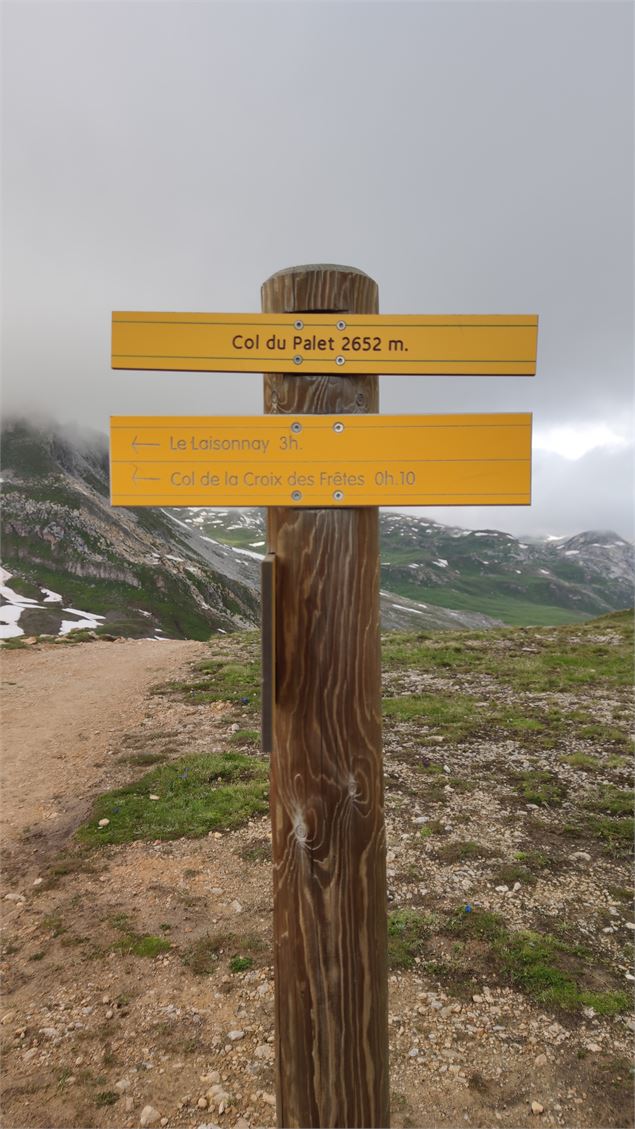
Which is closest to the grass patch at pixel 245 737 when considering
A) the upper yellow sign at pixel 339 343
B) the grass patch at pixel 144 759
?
the grass patch at pixel 144 759

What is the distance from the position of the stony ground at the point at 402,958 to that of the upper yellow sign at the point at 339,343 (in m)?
6.10

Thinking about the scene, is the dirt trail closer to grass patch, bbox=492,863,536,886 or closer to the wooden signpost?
grass patch, bbox=492,863,536,886

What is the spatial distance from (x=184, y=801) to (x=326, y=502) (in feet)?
29.7

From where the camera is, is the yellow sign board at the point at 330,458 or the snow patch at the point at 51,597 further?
the snow patch at the point at 51,597

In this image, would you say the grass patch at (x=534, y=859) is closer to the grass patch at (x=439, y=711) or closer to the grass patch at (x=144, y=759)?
the grass patch at (x=439, y=711)

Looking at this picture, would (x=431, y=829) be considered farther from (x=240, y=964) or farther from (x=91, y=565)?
(x=91, y=565)

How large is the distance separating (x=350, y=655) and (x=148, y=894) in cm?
672

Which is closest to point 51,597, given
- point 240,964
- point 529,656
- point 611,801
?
point 529,656

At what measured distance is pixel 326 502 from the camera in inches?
119

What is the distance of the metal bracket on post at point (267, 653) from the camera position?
2.76m

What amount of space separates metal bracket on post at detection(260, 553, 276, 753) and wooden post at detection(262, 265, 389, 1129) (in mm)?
217

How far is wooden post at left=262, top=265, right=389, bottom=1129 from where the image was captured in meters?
3.03

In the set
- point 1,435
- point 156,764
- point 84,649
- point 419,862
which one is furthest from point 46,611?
point 1,435

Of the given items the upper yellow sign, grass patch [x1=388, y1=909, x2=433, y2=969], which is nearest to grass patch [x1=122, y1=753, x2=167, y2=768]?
grass patch [x1=388, y1=909, x2=433, y2=969]
